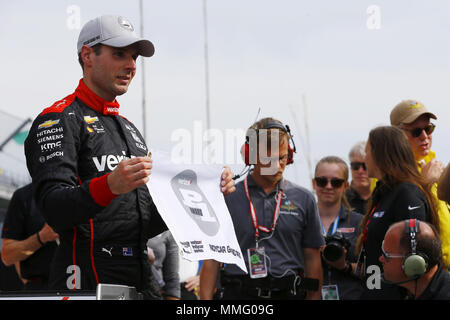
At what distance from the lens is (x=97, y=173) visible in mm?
2844

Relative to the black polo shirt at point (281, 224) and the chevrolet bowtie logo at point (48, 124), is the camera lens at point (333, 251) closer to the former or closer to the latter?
the black polo shirt at point (281, 224)

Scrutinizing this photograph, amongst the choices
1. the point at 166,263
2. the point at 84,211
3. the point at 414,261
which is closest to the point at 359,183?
the point at 166,263

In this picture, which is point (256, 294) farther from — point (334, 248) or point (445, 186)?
point (445, 186)

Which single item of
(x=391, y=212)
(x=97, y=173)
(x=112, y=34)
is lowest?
(x=391, y=212)

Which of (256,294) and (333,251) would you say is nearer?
(256,294)

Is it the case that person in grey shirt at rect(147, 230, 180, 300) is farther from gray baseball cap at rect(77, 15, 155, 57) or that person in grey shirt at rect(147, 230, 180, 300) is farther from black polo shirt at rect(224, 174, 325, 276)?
gray baseball cap at rect(77, 15, 155, 57)

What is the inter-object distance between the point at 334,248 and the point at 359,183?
1687 millimetres

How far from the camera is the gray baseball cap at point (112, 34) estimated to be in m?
3.04

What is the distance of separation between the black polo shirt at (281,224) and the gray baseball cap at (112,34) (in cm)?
175

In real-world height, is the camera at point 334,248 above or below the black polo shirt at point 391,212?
below

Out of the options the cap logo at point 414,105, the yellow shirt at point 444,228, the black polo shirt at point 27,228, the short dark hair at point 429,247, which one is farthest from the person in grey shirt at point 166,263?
the short dark hair at point 429,247

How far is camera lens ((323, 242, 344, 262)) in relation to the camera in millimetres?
4891

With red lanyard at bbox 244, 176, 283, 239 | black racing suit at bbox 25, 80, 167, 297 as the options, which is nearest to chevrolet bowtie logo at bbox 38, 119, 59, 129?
black racing suit at bbox 25, 80, 167, 297
